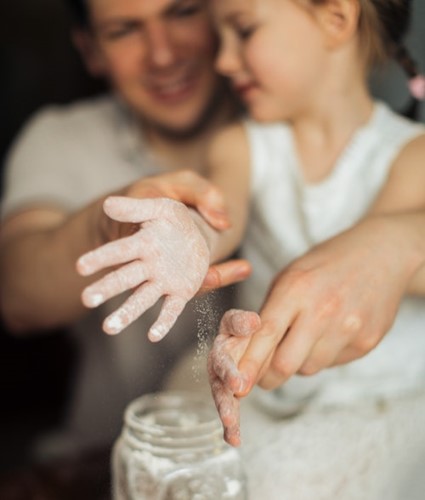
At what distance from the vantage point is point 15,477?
70cm

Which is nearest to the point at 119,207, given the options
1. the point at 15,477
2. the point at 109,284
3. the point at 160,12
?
the point at 109,284

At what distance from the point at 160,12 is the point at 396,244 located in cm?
30

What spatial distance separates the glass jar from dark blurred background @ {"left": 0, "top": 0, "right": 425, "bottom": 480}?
28cm

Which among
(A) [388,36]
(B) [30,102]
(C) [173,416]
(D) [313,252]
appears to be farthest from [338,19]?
(B) [30,102]

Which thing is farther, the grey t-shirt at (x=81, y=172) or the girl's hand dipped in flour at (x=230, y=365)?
the grey t-shirt at (x=81, y=172)

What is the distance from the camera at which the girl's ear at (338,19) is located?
0.46 m

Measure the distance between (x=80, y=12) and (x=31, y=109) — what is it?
0.15 meters

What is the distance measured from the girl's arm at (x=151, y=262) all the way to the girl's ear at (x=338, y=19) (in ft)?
0.51

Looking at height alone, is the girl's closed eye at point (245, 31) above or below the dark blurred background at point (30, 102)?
above

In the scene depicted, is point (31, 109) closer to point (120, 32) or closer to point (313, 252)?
point (120, 32)

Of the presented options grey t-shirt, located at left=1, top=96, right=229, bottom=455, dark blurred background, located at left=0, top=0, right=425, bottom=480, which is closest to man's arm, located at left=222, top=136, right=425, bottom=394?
grey t-shirt, located at left=1, top=96, right=229, bottom=455

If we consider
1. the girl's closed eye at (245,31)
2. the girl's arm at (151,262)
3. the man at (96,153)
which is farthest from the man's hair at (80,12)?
the girl's arm at (151,262)

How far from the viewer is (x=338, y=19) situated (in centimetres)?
47

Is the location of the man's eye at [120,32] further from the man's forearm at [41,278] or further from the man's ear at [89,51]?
the man's forearm at [41,278]
